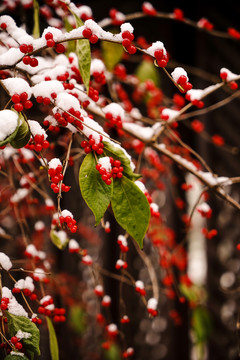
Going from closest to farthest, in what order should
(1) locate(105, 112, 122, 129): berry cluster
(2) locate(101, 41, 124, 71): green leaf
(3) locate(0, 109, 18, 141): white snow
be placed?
(3) locate(0, 109, 18, 141): white snow → (1) locate(105, 112, 122, 129): berry cluster → (2) locate(101, 41, 124, 71): green leaf

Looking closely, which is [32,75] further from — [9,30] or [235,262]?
[235,262]

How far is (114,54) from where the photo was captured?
1177 millimetres

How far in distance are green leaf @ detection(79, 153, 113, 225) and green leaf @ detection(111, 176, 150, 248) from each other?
1.8 inches

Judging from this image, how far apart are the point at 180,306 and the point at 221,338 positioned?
27 cm

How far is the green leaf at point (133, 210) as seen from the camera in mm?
586

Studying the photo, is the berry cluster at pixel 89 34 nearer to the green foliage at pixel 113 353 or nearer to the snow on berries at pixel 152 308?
the snow on berries at pixel 152 308

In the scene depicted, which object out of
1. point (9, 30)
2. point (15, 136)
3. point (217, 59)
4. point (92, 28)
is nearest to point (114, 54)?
point (9, 30)

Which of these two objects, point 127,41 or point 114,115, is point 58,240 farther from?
point 127,41

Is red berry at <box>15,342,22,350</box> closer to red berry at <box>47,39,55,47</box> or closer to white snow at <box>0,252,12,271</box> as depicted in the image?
white snow at <box>0,252,12,271</box>

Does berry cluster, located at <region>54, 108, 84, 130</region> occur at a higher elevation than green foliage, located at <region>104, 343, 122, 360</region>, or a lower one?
higher

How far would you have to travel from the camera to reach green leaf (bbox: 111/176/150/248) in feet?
1.92

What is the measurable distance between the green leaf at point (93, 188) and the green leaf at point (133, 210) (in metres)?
0.04

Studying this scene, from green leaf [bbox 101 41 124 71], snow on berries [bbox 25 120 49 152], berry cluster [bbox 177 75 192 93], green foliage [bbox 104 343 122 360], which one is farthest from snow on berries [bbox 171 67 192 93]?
green foliage [bbox 104 343 122 360]

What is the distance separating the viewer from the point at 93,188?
561mm
